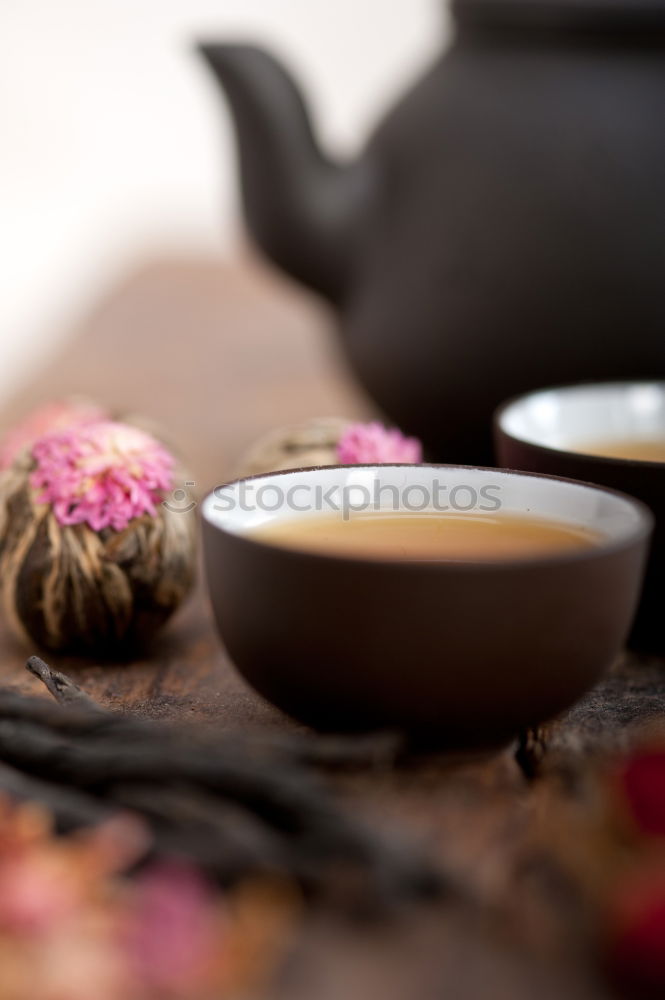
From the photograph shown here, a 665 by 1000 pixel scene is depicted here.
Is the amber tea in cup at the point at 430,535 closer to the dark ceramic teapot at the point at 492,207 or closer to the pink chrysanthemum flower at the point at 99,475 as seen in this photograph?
the pink chrysanthemum flower at the point at 99,475

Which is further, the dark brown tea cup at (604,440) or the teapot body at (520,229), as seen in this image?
the teapot body at (520,229)

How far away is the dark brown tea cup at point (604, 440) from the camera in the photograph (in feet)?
2.09

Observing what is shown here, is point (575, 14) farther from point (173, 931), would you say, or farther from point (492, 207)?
point (173, 931)

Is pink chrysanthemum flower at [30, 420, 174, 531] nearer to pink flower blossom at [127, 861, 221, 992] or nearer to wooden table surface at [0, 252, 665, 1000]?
wooden table surface at [0, 252, 665, 1000]

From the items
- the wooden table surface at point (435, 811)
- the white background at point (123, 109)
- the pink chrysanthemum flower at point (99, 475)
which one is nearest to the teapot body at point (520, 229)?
the wooden table surface at point (435, 811)

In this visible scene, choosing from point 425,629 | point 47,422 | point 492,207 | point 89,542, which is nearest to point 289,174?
point 492,207

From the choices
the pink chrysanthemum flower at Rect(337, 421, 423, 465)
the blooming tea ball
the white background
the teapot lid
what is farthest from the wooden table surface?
the white background

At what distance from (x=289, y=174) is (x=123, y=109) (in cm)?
183

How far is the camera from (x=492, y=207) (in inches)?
34.2

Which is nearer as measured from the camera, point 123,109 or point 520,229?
point 520,229

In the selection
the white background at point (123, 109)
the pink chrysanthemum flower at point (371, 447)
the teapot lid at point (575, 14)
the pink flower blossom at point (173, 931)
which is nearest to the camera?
the pink flower blossom at point (173, 931)

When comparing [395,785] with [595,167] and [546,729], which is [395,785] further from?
[595,167]

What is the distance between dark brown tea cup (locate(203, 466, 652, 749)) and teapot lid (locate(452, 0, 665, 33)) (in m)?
0.44

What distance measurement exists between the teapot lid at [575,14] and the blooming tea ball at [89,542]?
415mm
